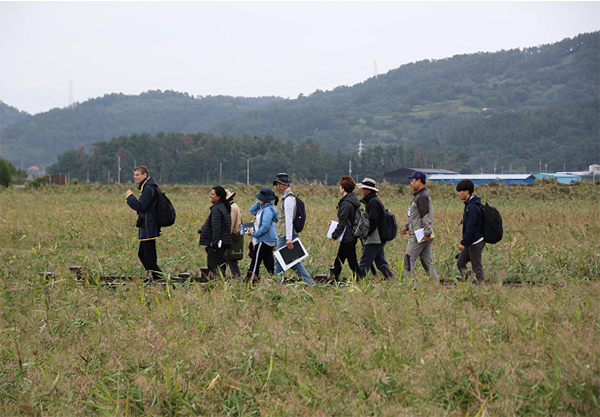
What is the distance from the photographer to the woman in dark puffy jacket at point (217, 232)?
Result: 23.0 feet

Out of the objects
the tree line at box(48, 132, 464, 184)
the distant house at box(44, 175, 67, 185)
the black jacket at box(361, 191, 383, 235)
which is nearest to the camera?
the black jacket at box(361, 191, 383, 235)

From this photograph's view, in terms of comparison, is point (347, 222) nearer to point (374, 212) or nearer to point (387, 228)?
point (374, 212)

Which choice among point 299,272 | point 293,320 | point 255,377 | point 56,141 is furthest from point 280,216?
point 56,141

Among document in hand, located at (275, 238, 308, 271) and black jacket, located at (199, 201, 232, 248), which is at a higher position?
black jacket, located at (199, 201, 232, 248)

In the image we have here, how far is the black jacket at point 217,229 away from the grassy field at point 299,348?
749 millimetres

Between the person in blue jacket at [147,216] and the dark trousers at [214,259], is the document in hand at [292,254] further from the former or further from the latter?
the person in blue jacket at [147,216]

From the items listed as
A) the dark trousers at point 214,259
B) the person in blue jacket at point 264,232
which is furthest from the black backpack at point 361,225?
the dark trousers at point 214,259

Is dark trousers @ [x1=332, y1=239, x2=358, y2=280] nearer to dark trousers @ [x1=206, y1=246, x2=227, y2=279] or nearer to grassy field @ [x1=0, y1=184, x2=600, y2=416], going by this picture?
grassy field @ [x1=0, y1=184, x2=600, y2=416]

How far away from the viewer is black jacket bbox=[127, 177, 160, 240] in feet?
22.8

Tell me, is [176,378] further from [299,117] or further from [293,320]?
[299,117]

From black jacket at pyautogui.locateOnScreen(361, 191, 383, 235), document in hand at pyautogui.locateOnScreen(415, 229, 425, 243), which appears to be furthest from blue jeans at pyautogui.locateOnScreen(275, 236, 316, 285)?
document in hand at pyautogui.locateOnScreen(415, 229, 425, 243)

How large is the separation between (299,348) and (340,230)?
271 centimetres

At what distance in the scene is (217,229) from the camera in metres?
A: 6.99

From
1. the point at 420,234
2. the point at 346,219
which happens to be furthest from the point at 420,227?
the point at 346,219
